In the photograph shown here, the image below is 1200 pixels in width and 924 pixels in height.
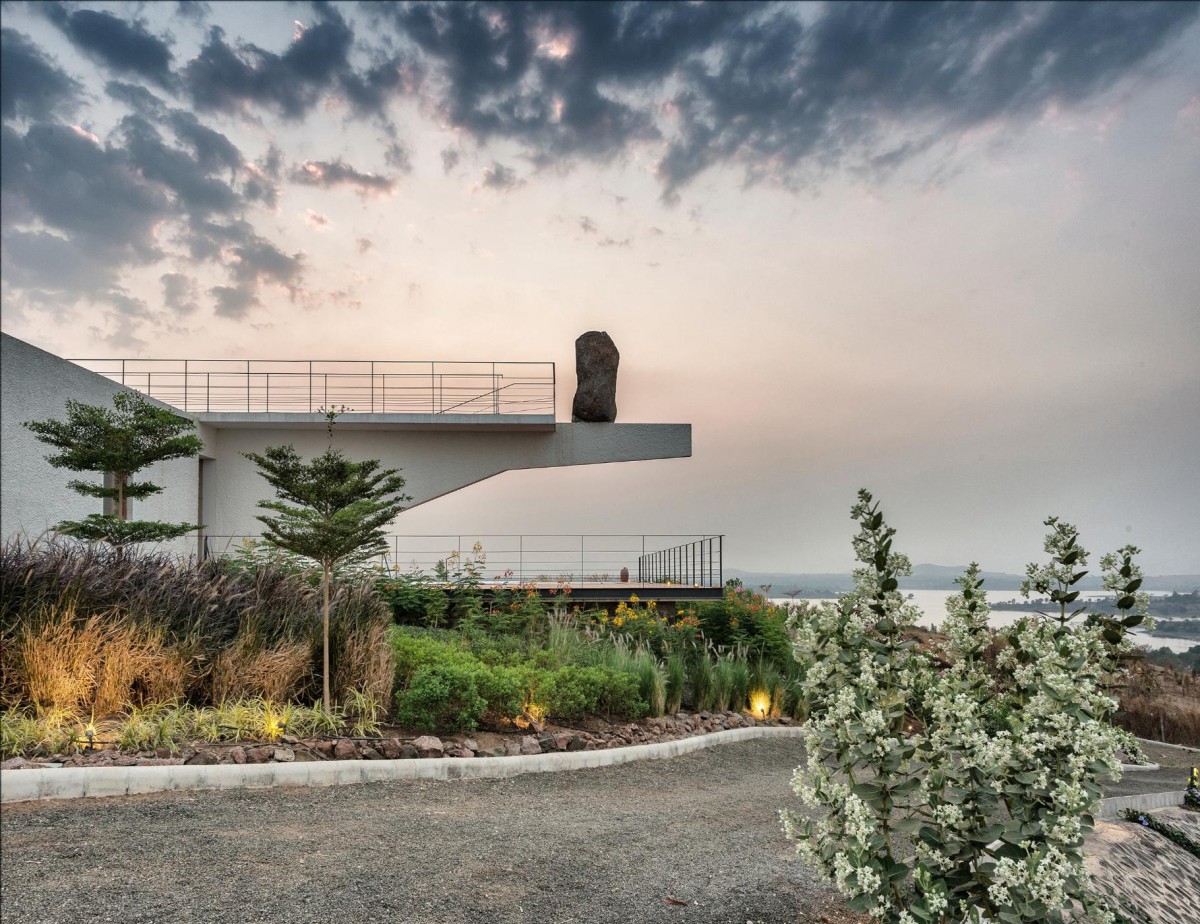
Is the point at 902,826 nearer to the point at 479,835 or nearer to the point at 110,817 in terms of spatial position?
the point at 479,835

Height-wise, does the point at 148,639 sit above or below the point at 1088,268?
below

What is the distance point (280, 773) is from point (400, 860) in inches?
67.7

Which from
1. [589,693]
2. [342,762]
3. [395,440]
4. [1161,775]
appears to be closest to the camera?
[342,762]

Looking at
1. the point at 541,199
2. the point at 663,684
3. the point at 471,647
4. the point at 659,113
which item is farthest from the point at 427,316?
the point at 663,684

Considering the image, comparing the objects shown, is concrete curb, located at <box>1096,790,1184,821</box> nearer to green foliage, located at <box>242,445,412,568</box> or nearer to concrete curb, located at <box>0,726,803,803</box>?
concrete curb, located at <box>0,726,803,803</box>

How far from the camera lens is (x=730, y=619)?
10.4m

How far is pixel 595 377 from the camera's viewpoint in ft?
55.6

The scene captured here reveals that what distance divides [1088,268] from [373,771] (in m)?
9.97

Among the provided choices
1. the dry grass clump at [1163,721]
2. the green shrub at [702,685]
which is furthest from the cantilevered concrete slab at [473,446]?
the dry grass clump at [1163,721]

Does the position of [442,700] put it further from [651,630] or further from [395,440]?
[395,440]

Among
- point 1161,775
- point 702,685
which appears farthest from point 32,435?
point 1161,775

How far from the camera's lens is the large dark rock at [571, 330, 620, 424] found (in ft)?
55.5

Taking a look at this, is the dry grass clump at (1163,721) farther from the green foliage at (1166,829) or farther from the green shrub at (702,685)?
the green shrub at (702,685)

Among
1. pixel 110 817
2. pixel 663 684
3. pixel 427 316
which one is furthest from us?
pixel 427 316
